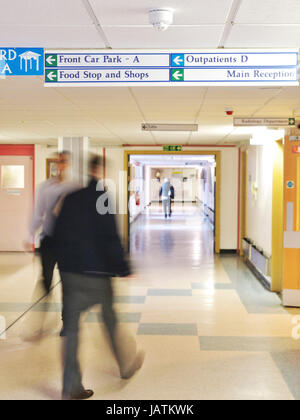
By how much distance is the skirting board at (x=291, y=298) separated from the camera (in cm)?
594

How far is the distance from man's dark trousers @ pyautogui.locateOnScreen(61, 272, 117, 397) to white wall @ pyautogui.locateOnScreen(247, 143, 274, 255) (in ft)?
14.8

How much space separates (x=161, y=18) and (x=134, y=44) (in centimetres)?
61

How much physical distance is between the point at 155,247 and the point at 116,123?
450 cm

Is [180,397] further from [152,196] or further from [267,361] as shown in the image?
[152,196]

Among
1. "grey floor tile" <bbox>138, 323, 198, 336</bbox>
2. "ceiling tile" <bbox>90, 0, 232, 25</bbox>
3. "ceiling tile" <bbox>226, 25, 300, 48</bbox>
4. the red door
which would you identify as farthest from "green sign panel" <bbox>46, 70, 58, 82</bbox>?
the red door

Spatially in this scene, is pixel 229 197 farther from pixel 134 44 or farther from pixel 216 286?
pixel 134 44

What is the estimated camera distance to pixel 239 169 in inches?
422

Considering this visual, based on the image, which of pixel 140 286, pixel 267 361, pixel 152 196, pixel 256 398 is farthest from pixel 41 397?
pixel 152 196

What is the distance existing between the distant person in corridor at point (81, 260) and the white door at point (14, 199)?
25.5 feet

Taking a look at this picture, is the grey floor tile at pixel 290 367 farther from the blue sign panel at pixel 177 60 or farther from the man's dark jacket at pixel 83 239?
the blue sign panel at pixel 177 60

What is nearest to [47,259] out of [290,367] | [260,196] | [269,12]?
[290,367]

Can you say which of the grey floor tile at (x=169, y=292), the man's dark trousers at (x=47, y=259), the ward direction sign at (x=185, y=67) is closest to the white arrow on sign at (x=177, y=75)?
the ward direction sign at (x=185, y=67)

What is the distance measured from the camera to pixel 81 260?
328cm
